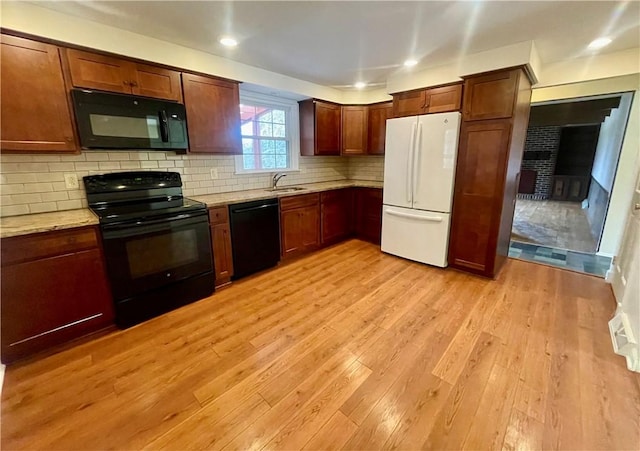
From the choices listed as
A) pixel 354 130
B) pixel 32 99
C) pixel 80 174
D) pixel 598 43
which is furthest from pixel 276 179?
pixel 598 43

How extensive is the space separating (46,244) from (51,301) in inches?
16.0

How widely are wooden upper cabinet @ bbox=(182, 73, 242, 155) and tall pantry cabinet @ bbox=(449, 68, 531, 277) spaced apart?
2495 millimetres

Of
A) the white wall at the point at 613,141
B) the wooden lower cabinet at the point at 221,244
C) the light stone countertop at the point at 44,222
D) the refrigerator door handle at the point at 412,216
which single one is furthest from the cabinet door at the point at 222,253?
the white wall at the point at 613,141

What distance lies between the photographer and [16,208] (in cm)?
213

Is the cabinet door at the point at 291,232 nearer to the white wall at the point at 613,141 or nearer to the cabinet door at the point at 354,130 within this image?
the cabinet door at the point at 354,130

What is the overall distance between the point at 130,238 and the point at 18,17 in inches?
63.5

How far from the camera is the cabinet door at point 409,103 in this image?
10.7 ft

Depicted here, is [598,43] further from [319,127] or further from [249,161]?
[249,161]

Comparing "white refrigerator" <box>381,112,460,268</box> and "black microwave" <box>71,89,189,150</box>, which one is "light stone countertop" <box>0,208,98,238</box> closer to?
"black microwave" <box>71,89,189,150</box>

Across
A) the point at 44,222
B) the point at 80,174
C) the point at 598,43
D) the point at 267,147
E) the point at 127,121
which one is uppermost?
the point at 598,43

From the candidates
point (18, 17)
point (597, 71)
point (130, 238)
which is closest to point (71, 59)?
point (18, 17)

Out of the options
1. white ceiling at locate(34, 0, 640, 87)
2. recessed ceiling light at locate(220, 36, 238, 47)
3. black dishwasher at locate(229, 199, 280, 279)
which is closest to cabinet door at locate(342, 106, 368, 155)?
white ceiling at locate(34, 0, 640, 87)

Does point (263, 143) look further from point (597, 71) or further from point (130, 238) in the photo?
point (597, 71)

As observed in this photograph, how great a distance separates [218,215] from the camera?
2.81 m
